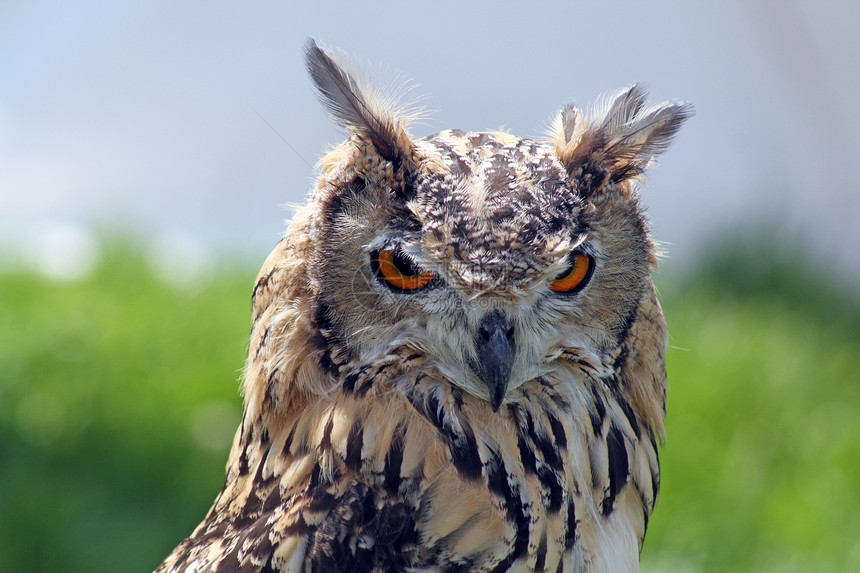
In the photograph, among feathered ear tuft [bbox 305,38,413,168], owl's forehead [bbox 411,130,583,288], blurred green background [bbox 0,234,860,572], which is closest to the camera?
owl's forehead [bbox 411,130,583,288]

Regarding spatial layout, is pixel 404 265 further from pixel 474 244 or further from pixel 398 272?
pixel 474 244

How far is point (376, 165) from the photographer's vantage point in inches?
56.9

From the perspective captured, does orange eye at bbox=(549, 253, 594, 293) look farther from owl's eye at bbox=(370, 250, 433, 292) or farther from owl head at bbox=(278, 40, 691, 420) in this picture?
owl's eye at bbox=(370, 250, 433, 292)

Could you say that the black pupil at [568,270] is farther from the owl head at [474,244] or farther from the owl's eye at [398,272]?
the owl's eye at [398,272]

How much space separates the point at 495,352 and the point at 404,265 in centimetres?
20

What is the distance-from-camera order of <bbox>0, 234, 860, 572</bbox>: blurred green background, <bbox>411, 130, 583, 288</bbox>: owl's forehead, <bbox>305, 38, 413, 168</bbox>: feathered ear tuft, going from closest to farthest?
<bbox>411, 130, 583, 288</bbox>: owl's forehead
<bbox>305, 38, 413, 168</bbox>: feathered ear tuft
<bbox>0, 234, 860, 572</bbox>: blurred green background

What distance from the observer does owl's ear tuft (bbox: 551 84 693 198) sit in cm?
149

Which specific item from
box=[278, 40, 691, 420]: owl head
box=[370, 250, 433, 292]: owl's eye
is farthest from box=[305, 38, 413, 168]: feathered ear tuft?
box=[370, 250, 433, 292]: owl's eye

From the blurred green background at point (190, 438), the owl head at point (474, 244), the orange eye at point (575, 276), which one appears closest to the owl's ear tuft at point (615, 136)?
the owl head at point (474, 244)

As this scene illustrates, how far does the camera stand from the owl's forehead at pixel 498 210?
1342 mm

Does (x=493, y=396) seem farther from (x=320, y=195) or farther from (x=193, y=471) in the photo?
(x=193, y=471)

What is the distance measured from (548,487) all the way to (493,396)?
0.74ft

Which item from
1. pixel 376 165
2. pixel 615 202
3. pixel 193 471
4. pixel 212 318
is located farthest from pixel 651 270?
pixel 212 318

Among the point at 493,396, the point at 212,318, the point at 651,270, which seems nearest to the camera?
the point at 493,396
